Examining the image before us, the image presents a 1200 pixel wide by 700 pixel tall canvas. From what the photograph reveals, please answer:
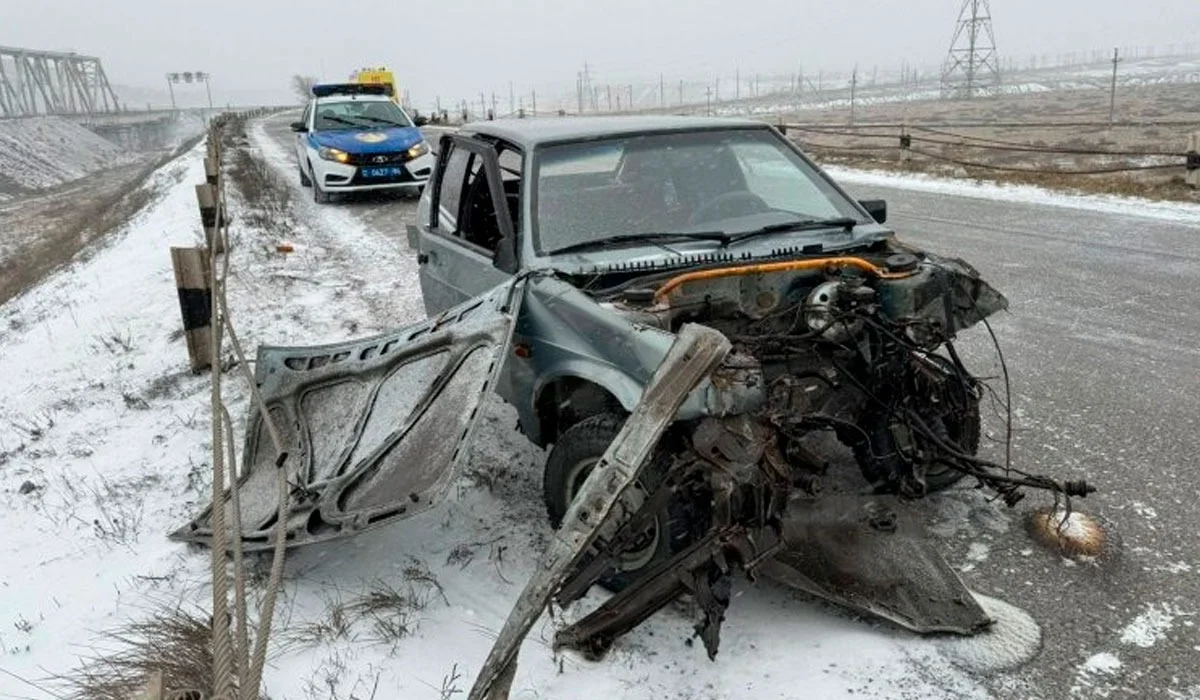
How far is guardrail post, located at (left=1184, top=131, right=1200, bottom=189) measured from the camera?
11.6 meters

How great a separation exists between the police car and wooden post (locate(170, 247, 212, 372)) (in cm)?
771

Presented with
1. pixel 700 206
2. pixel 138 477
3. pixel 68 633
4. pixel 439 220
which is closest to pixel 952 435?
pixel 700 206

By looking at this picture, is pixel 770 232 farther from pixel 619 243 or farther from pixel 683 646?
pixel 683 646

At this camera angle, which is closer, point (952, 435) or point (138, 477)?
point (952, 435)

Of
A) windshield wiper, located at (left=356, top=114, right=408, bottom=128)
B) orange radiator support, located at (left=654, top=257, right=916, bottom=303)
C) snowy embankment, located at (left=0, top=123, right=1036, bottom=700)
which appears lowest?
snowy embankment, located at (left=0, top=123, right=1036, bottom=700)

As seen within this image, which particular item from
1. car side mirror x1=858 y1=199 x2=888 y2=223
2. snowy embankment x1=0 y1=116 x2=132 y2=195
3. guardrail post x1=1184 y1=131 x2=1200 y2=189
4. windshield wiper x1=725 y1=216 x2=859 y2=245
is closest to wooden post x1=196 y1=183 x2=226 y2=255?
windshield wiper x1=725 y1=216 x2=859 y2=245

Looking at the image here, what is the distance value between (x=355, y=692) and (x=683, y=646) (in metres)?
1.15

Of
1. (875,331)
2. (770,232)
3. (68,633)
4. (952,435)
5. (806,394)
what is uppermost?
(770,232)

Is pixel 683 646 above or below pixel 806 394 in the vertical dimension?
below

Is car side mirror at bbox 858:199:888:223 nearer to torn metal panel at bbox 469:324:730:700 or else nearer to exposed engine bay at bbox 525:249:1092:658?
exposed engine bay at bbox 525:249:1092:658

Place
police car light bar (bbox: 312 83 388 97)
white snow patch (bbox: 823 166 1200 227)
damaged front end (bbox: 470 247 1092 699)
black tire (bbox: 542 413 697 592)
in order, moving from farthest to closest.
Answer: police car light bar (bbox: 312 83 388 97) < white snow patch (bbox: 823 166 1200 227) < black tire (bbox: 542 413 697 592) < damaged front end (bbox: 470 247 1092 699)

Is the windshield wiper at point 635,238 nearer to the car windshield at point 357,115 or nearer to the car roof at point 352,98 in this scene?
the car windshield at point 357,115

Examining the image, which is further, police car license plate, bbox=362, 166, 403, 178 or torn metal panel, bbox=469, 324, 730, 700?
police car license plate, bbox=362, 166, 403, 178

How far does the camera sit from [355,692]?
289 centimetres
